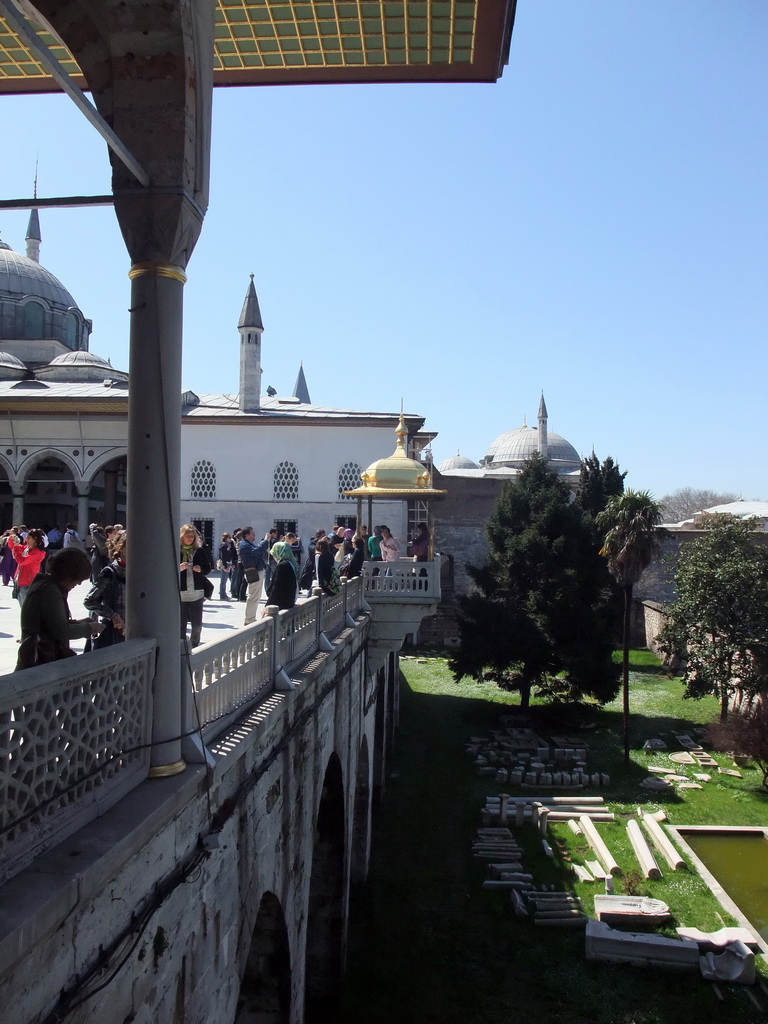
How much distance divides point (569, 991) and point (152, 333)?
37.3 feet

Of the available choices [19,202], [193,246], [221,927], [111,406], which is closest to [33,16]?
[19,202]

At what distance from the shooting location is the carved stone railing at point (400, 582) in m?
14.9

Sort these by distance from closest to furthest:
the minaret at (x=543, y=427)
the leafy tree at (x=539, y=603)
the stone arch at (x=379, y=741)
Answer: the stone arch at (x=379, y=741), the leafy tree at (x=539, y=603), the minaret at (x=543, y=427)

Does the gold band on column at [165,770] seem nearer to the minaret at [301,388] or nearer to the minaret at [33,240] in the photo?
the minaret at [33,240]

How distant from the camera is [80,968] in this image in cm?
302

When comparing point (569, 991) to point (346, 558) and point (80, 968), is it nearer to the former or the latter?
point (346, 558)

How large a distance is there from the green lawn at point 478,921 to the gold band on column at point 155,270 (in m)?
10.5

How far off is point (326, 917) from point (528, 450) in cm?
5692

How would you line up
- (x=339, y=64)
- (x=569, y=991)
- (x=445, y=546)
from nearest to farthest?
(x=339, y=64) < (x=569, y=991) < (x=445, y=546)

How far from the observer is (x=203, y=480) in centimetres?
2900

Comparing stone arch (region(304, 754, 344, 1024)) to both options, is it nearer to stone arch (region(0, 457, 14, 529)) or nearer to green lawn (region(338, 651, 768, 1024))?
green lawn (region(338, 651, 768, 1024))

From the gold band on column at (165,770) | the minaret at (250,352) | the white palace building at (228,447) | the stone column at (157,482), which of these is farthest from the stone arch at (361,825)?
the minaret at (250,352)

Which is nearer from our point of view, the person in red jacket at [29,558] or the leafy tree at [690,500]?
the person in red jacket at [29,558]

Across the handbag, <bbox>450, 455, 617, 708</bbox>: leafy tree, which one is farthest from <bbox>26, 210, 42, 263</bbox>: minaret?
the handbag
